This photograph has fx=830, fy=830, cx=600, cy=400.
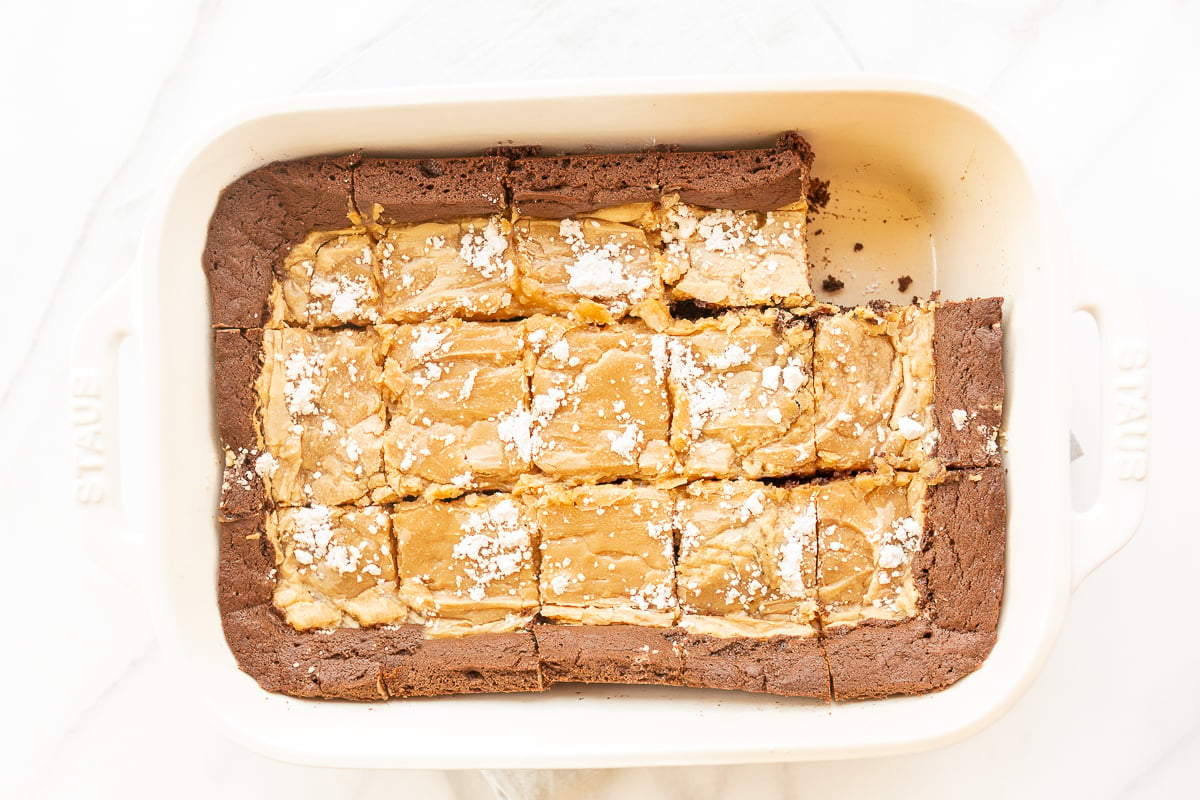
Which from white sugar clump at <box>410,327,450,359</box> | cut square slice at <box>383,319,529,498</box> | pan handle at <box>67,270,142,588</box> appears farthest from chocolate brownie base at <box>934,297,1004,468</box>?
pan handle at <box>67,270,142,588</box>

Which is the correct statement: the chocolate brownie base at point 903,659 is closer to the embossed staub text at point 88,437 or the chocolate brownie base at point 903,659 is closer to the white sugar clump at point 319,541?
the white sugar clump at point 319,541

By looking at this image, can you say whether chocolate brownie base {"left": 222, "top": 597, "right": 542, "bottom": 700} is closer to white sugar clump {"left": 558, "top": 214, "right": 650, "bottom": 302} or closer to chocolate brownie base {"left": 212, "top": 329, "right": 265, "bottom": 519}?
chocolate brownie base {"left": 212, "top": 329, "right": 265, "bottom": 519}

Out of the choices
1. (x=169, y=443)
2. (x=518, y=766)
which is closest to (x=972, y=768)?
(x=518, y=766)

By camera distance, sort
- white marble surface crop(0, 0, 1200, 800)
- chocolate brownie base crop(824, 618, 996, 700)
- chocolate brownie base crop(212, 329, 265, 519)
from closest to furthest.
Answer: chocolate brownie base crop(824, 618, 996, 700)
chocolate brownie base crop(212, 329, 265, 519)
white marble surface crop(0, 0, 1200, 800)

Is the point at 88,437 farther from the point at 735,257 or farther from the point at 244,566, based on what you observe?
the point at 735,257

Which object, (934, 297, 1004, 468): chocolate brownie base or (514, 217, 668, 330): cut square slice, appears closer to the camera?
(934, 297, 1004, 468): chocolate brownie base

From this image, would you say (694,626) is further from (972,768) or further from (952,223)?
(952,223)

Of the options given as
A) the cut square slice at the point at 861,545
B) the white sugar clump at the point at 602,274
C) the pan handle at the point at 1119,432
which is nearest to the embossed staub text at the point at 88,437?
the white sugar clump at the point at 602,274
